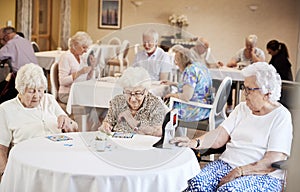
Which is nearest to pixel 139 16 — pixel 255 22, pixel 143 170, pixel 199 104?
pixel 255 22

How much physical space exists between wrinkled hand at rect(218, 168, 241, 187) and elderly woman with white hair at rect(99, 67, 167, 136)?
629mm

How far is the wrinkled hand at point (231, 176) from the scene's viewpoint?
8.05ft

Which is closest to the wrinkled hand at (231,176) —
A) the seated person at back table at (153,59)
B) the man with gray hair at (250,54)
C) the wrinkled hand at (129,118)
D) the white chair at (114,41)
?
the wrinkled hand at (129,118)

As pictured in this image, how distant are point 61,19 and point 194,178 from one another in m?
8.41

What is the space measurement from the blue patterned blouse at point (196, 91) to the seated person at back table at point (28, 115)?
1.39 metres

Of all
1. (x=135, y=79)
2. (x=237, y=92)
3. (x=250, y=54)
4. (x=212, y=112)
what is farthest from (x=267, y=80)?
(x=250, y=54)

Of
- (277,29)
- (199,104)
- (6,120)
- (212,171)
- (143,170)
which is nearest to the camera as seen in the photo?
(143,170)

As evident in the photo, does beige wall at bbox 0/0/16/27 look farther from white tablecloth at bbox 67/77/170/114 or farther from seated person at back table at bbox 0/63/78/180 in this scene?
seated person at back table at bbox 0/63/78/180

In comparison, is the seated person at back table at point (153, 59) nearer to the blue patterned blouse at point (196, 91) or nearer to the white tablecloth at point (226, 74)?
the white tablecloth at point (226, 74)

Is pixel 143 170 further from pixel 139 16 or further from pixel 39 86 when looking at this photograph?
pixel 139 16

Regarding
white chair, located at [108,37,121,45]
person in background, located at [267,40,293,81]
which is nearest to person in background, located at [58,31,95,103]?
person in background, located at [267,40,293,81]

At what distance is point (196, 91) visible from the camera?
404 centimetres

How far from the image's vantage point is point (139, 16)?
1054cm

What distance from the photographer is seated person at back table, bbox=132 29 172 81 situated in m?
5.24
